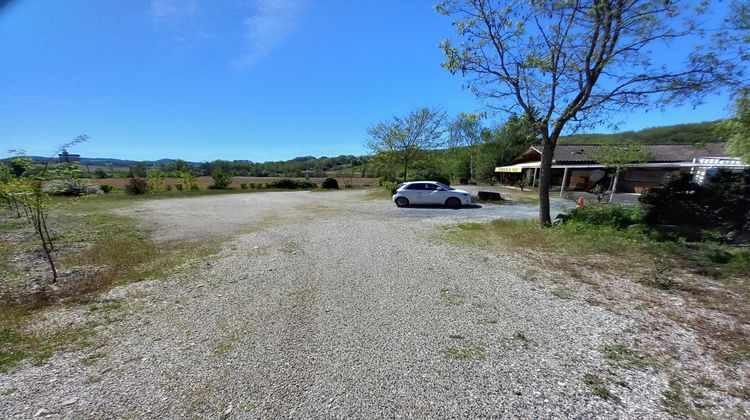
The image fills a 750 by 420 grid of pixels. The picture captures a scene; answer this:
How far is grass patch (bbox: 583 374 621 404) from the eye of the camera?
2.50 m

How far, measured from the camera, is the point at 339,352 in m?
3.22

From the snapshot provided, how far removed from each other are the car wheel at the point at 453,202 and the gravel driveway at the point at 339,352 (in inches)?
372

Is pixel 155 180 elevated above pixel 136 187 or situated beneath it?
elevated above

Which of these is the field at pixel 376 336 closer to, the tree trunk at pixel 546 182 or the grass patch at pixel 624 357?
the grass patch at pixel 624 357

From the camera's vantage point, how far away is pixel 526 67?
9.03 m

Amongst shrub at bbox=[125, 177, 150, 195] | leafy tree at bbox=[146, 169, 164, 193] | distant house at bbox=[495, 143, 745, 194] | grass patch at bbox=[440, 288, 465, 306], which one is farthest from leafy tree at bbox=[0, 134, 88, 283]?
leafy tree at bbox=[146, 169, 164, 193]

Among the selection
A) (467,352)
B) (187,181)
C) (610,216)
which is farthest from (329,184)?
(467,352)

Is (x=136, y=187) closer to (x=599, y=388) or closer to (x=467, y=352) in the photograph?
(x=467, y=352)

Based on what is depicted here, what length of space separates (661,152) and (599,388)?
110ft

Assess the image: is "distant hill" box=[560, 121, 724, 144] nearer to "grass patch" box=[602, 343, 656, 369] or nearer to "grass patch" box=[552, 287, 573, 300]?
"grass patch" box=[552, 287, 573, 300]

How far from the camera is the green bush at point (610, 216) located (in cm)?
880

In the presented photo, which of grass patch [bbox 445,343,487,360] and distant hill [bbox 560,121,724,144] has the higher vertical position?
distant hill [bbox 560,121,724,144]

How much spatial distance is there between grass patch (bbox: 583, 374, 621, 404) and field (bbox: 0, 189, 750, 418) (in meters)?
0.02

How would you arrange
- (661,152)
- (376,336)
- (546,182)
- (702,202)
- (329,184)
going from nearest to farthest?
1. (376,336)
2. (702,202)
3. (546,182)
4. (661,152)
5. (329,184)
